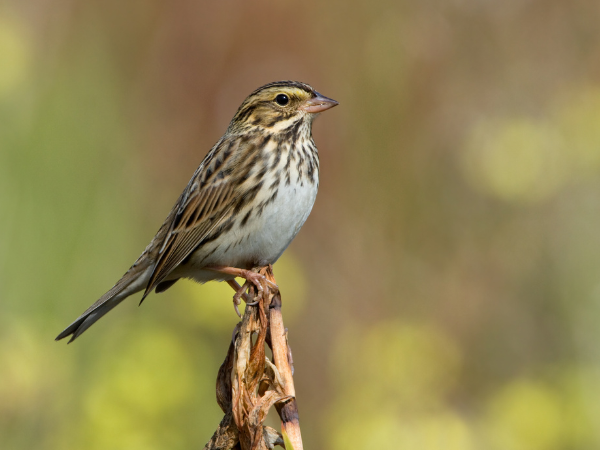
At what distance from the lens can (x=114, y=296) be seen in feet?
12.3

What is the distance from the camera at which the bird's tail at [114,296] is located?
3523mm

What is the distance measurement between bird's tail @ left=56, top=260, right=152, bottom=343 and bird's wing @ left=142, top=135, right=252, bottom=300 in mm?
129

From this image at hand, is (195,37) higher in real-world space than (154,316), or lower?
higher

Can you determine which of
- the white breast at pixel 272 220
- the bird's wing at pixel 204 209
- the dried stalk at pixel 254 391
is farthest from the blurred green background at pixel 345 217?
the dried stalk at pixel 254 391

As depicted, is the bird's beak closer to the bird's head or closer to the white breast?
the bird's head

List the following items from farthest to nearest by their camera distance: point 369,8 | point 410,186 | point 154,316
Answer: point 369,8 < point 410,186 < point 154,316

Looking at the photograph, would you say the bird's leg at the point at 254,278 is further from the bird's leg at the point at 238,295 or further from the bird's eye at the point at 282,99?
the bird's eye at the point at 282,99

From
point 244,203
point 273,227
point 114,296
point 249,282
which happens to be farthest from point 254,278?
point 114,296

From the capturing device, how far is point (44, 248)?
438 centimetres

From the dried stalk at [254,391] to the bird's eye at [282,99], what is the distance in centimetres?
173

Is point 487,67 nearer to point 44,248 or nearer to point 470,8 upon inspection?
point 470,8

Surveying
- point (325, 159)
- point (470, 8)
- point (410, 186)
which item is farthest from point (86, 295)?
point (470, 8)

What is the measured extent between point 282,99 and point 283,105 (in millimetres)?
32

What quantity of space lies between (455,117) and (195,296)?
285cm
